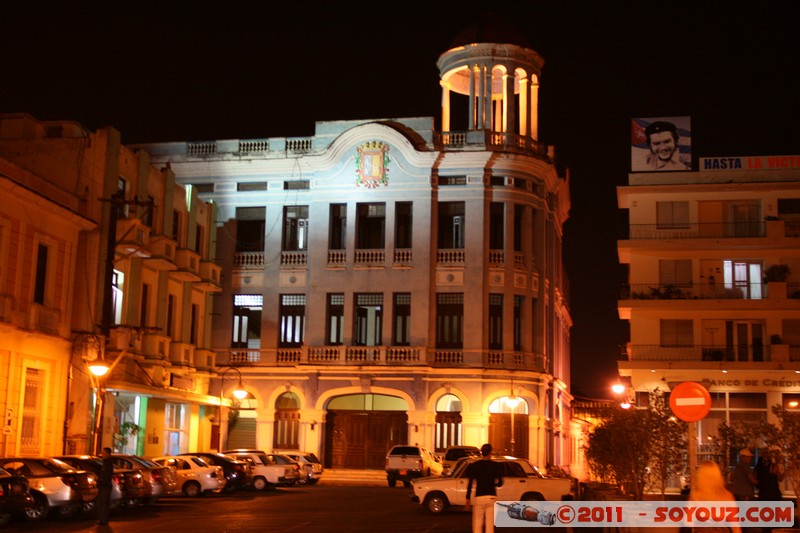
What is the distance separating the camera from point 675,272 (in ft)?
151

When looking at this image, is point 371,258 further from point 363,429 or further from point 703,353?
point 703,353

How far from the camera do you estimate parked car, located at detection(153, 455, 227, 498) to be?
31.9 m

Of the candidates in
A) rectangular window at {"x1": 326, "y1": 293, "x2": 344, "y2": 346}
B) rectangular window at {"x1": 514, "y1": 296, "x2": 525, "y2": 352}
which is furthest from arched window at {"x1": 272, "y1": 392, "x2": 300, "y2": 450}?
rectangular window at {"x1": 514, "y1": 296, "x2": 525, "y2": 352}

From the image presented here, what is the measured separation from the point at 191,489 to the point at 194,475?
0.50 metres

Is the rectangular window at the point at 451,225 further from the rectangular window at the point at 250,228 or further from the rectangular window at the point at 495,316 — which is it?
the rectangular window at the point at 250,228

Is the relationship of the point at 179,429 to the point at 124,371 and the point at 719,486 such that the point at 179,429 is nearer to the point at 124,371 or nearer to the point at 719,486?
the point at 124,371

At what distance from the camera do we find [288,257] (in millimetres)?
49844

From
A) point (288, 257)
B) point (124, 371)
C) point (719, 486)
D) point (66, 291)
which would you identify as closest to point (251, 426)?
point (288, 257)

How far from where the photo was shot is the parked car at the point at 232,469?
34.3 m

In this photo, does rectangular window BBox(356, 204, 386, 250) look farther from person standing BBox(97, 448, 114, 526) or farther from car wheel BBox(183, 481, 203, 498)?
person standing BBox(97, 448, 114, 526)

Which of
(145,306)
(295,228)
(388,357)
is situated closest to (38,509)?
(145,306)

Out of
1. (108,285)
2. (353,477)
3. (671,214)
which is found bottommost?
(353,477)

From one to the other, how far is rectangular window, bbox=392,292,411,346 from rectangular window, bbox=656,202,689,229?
11.8 m

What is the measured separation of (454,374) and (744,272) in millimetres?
13453
